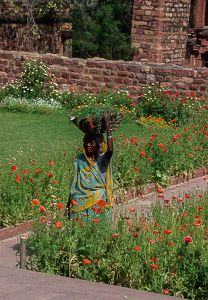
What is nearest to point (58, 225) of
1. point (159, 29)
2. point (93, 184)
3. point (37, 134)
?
point (93, 184)

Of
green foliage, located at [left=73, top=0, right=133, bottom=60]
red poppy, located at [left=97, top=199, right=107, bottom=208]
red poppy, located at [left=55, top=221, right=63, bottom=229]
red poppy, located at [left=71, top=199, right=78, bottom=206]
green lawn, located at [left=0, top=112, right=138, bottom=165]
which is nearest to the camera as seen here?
red poppy, located at [left=55, top=221, right=63, bottom=229]

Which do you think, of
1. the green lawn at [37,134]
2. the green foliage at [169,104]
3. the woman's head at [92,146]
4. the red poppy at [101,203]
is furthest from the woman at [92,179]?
the green foliage at [169,104]

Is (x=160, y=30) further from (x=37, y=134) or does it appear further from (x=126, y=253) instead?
(x=126, y=253)

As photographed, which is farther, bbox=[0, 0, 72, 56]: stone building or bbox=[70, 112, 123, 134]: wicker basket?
bbox=[0, 0, 72, 56]: stone building

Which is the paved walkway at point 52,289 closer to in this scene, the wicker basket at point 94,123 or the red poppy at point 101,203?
the red poppy at point 101,203

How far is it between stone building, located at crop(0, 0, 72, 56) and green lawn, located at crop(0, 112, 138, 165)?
6283 mm

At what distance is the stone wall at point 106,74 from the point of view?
18.9m

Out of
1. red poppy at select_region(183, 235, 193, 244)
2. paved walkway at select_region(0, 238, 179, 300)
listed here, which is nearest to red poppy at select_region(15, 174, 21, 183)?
red poppy at select_region(183, 235, 193, 244)

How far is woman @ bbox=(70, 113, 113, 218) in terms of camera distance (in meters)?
9.45

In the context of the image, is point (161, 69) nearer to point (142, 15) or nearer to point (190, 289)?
point (142, 15)

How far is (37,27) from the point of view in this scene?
966 inches

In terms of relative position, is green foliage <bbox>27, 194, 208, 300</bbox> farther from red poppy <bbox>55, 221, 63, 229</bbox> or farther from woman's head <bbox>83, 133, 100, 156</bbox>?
woman's head <bbox>83, 133, 100, 156</bbox>

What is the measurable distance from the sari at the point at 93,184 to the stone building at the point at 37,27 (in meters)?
15.4

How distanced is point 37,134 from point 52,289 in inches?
395
